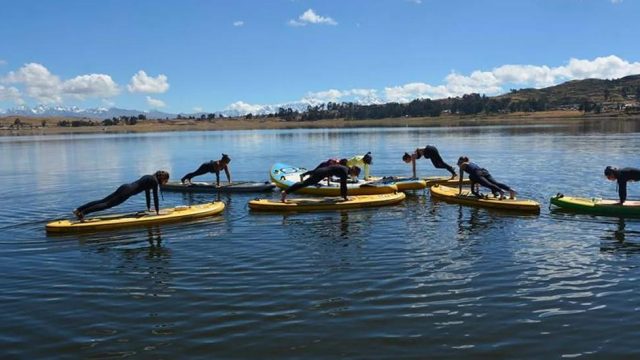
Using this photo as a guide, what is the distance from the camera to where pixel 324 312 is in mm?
11766

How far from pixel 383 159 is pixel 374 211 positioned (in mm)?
29569

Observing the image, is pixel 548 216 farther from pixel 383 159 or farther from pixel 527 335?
pixel 383 159

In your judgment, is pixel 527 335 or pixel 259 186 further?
pixel 259 186

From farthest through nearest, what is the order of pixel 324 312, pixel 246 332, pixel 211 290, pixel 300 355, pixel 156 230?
pixel 156 230, pixel 211 290, pixel 324 312, pixel 246 332, pixel 300 355

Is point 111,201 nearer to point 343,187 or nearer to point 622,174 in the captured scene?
point 343,187

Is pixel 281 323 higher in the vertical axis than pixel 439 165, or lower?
lower

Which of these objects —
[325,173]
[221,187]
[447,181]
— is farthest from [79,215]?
[447,181]

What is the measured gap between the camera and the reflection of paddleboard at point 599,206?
67.6 feet

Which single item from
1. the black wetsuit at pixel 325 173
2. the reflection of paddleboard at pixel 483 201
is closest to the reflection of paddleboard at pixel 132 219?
the black wetsuit at pixel 325 173

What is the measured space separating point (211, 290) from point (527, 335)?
269 inches

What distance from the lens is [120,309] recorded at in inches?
484

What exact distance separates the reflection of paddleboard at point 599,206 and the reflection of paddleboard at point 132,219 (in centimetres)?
1339

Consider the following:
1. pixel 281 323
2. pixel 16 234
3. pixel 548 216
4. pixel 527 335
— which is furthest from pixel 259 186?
pixel 527 335

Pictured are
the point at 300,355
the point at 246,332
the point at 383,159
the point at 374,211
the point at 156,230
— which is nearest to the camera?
the point at 300,355
